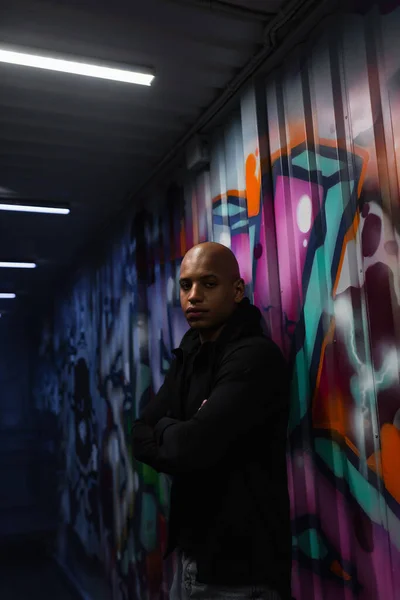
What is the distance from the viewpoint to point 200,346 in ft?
8.46

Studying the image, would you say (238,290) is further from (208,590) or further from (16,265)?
(16,265)

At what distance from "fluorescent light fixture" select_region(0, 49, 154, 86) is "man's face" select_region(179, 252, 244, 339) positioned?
1.20 metres

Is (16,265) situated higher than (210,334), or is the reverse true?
(16,265)

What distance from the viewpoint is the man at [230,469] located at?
7.03 feet

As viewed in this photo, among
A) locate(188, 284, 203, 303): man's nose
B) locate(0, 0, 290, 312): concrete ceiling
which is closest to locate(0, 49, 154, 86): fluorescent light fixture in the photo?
locate(0, 0, 290, 312): concrete ceiling

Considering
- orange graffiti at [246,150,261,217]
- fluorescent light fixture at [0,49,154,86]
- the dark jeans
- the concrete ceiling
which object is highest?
the concrete ceiling

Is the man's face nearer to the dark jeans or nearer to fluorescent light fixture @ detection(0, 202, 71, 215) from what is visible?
the dark jeans

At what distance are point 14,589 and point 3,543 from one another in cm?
268

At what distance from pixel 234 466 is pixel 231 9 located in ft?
7.05

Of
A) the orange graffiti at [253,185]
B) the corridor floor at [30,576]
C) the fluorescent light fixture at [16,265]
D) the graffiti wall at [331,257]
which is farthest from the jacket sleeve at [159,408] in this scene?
the fluorescent light fixture at [16,265]

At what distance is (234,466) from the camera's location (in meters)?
2.23

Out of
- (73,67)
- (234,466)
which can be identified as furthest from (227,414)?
(73,67)

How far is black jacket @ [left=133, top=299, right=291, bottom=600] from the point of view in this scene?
7.02 ft

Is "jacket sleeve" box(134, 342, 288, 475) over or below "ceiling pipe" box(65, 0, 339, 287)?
below
